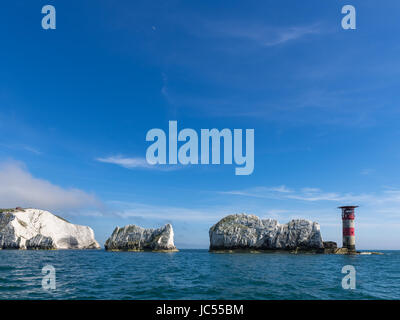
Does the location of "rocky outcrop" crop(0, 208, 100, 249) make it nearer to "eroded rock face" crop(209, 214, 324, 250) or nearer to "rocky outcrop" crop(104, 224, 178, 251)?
"rocky outcrop" crop(104, 224, 178, 251)

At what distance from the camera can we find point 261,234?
13175 centimetres

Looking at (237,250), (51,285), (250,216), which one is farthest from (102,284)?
(250,216)

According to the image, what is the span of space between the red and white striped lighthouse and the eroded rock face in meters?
11.2

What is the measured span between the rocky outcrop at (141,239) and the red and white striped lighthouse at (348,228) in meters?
100.0

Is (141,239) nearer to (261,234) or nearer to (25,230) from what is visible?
(25,230)

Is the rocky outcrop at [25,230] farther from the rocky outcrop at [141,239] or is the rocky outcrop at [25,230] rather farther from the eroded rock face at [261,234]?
the eroded rock face at [261,234]

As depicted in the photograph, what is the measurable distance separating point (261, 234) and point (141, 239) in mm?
83917

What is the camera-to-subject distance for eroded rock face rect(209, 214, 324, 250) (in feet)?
401

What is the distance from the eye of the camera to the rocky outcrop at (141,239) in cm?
15950

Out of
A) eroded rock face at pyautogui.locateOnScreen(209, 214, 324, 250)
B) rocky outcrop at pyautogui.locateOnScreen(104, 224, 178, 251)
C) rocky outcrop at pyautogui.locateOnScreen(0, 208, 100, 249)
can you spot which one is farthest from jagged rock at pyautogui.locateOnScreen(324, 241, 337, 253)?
rocky outcrop at pyautogui.locateOnScreen(0, 208, 100, 249)

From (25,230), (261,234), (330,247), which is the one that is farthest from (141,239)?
(330,247)

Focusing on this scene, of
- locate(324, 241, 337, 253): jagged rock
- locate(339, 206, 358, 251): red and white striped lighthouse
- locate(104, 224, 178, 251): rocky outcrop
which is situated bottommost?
locate(104, 224, 178, 251): rocky outcrop

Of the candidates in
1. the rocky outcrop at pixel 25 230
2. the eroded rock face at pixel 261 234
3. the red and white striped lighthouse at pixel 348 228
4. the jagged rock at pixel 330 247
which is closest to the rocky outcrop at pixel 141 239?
the eroded rock face at pixel 261 234
